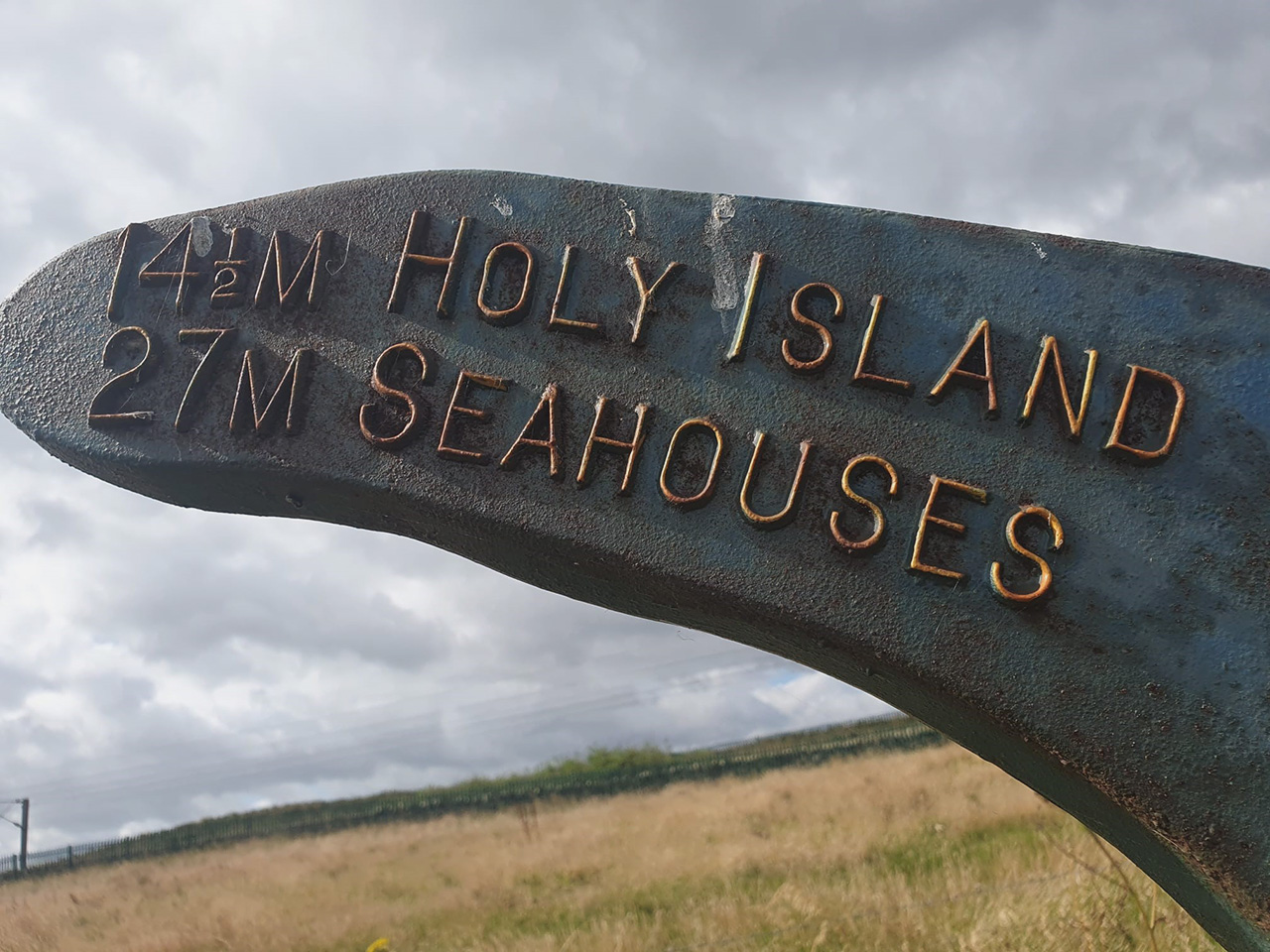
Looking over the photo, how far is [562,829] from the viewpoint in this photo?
11.0m

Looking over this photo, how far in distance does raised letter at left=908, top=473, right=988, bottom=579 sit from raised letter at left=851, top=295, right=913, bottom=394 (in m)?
0.24

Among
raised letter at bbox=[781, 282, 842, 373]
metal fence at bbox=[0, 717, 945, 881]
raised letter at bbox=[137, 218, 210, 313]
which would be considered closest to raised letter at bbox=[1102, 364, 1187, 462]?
raised letter at bbox=[781, 282, 842, 373]

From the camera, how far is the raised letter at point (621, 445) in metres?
2.26

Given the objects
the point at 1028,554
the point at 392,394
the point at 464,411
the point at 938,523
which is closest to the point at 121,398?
the point at 392,394

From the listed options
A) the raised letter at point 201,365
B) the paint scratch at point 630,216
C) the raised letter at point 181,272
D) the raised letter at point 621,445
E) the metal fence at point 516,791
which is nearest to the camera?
the raised letter at point 621,445

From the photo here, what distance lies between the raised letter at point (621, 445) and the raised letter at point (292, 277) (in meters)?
0.91

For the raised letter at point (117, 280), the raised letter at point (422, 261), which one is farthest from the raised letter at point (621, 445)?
the raised letter at point (117, 280)

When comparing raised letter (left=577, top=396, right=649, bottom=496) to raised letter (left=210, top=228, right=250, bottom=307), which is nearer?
raised letter (left=577, top=396, right=649, bottom=496)

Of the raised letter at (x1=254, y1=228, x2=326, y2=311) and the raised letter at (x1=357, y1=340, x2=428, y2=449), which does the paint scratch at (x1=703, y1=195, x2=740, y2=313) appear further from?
the raised letter at (x1=254, y1=228, x2=326, y2=311)

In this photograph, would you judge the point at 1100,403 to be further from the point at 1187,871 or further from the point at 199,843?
the point at 199,843

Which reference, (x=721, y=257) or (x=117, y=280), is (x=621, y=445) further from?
(x=117, y=280)

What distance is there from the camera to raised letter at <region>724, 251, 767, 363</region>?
2.31 m

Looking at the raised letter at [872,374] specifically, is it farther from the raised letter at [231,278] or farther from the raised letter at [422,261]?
the raised letter at [231,278]

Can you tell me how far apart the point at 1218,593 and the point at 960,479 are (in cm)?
58
